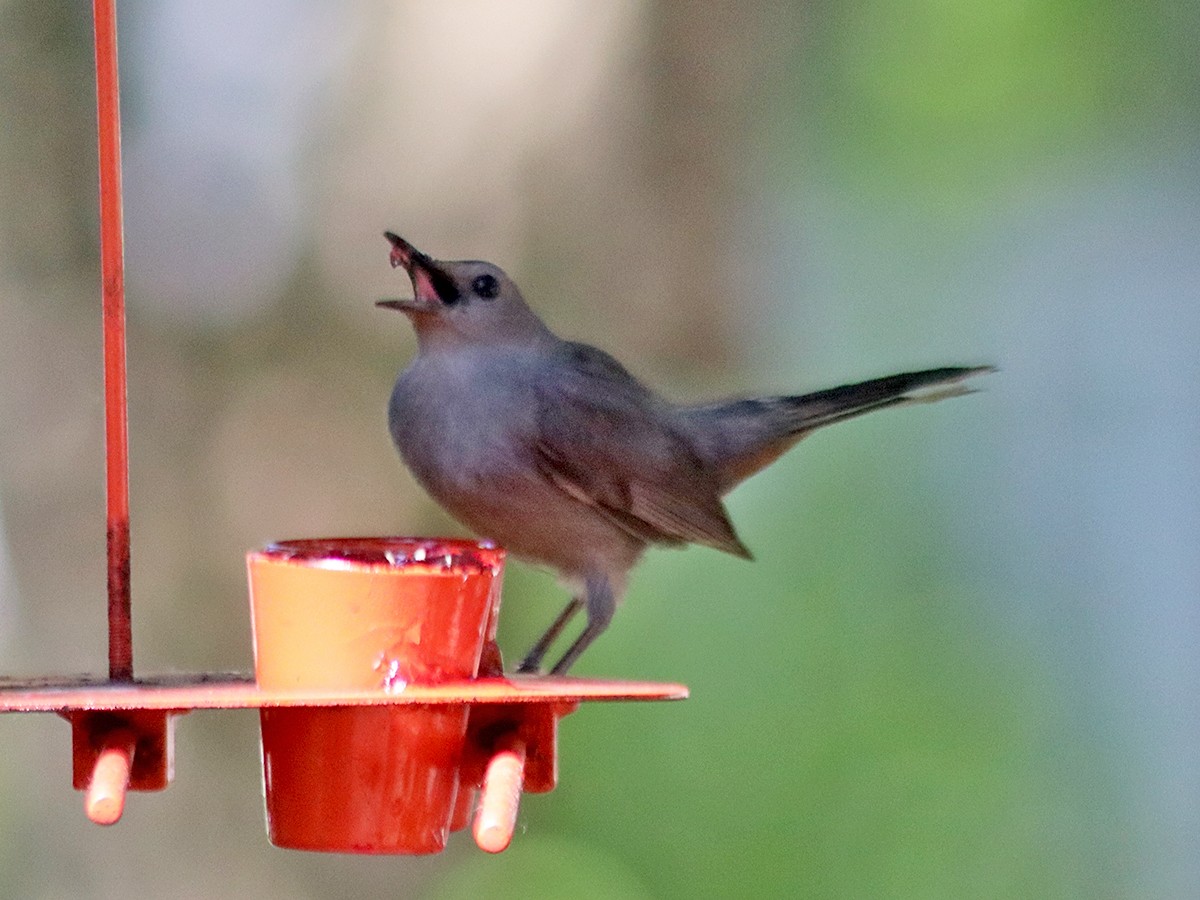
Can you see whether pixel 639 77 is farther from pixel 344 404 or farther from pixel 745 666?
pixel 745 666

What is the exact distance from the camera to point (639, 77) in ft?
15.0

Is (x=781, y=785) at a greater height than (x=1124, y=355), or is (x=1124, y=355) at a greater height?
(x=1124, y=355)

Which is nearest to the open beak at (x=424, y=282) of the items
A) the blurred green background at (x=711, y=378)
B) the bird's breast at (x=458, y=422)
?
the bird's breast at (x=458, y=422)

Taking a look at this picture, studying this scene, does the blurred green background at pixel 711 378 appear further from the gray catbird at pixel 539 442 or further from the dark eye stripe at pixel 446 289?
the dark eye stripe at pixel 446 289

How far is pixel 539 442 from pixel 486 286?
31 cm

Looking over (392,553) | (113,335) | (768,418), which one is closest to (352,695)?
(392,553)

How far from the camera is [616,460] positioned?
2.84 m

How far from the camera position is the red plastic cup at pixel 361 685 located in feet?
4.91

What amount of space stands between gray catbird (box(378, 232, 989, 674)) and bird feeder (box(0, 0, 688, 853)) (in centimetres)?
86

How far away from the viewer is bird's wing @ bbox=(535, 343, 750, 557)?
2752mm

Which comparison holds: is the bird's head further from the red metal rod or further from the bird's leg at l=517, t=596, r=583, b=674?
the red metal rod

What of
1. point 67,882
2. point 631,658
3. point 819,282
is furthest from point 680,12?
point 67,882

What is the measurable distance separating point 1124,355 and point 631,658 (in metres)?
1.74

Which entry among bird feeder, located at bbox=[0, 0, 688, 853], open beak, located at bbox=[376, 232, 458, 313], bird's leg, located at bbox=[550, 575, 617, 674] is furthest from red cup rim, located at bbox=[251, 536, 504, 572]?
bird's leg, located at bbox=[550, 575, 617, 674]
